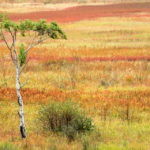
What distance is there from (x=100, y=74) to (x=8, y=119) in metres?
9.72

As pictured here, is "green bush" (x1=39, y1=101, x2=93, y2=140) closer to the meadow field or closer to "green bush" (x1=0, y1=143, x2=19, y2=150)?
the meadow field

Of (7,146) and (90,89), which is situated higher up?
(7,146)

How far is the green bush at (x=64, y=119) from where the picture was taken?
1327 centimetres

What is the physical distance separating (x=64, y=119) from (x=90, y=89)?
6.85m

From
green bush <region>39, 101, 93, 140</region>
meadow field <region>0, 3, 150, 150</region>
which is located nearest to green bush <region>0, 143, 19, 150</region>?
meadow field <region>0, 3, 150, 150</region>

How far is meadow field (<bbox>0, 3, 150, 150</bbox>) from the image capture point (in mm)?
12695

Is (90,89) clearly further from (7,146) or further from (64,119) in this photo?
(7,146)

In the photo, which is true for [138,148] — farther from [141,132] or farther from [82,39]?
[82,39]

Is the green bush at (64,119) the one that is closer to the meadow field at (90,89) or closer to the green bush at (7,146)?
the meadow field at (90,89)

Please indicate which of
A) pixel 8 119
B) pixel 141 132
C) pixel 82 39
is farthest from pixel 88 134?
pixel 82 39

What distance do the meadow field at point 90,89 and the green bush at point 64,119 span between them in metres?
0.28

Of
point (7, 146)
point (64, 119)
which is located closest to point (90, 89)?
point (64, 119)

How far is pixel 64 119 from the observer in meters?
13.5

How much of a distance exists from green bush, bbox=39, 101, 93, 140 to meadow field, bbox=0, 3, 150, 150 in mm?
284
